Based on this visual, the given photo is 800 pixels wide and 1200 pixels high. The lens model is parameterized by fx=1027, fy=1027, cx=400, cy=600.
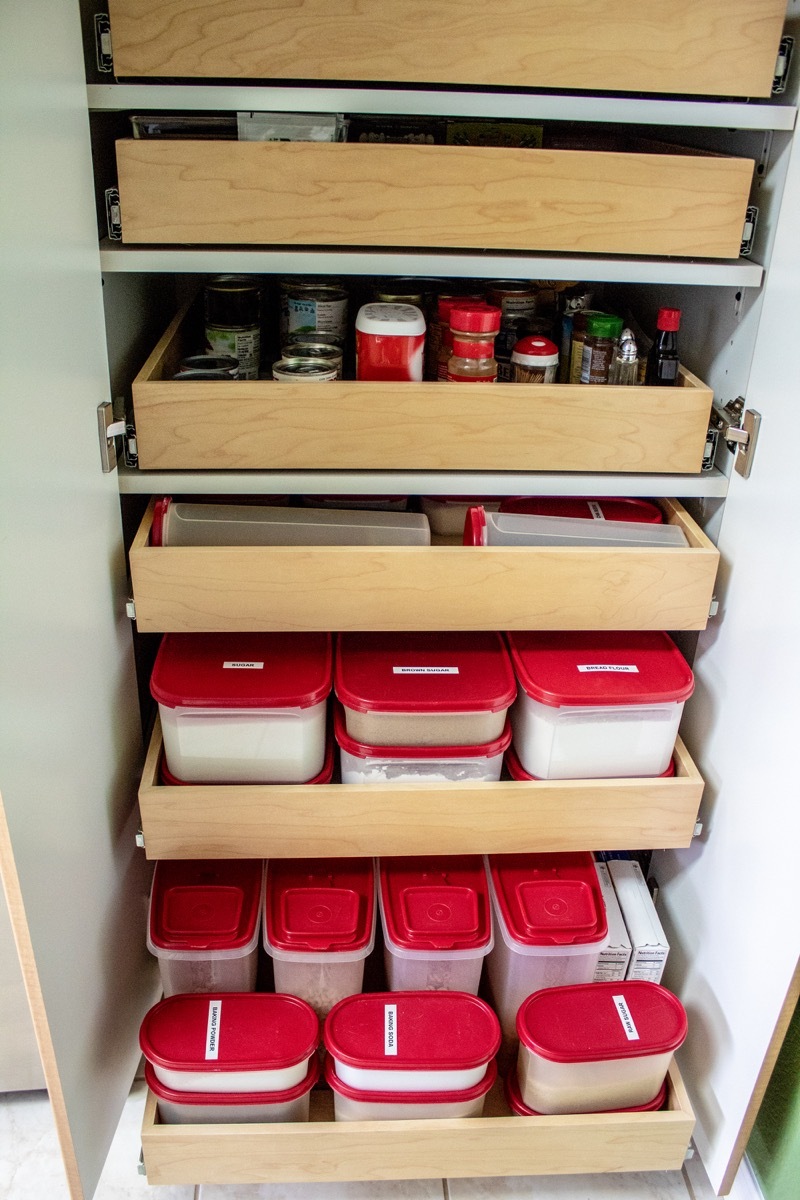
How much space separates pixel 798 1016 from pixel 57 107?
1.29m

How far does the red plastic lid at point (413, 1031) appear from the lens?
1.26 m

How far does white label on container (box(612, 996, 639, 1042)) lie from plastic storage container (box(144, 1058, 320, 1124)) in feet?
1.31

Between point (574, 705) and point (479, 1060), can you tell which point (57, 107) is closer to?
point (574, 705)

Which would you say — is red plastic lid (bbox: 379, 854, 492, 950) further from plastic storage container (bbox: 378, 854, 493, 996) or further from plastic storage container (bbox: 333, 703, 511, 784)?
plastic storage container (bbox: 333, 703, 511, 784)

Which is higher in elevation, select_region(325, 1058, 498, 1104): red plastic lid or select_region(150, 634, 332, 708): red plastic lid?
select_region(150, 634, 332, 708): red plastic lid

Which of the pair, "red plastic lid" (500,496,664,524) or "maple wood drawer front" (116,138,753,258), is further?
"red plastic lid" (500,496,664,524)

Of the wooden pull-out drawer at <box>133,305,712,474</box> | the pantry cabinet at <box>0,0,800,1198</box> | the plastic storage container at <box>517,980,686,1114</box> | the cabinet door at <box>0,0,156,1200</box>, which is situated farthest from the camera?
the plastic storage container at <box>517,980,686,1114</box>

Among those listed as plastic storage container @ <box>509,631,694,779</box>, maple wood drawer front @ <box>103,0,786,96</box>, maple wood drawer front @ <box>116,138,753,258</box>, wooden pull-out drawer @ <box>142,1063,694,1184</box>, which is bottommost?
wooden pull-out drawer @ <box>142,1063,694,1184</box>

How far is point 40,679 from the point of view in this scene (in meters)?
0.98

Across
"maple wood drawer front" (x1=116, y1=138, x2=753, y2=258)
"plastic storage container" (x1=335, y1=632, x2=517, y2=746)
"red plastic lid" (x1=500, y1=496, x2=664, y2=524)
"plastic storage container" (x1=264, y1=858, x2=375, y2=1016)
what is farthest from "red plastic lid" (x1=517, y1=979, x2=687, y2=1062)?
"maple wood drawer front" (x1=116, y1=138, x2=753, y2=258)

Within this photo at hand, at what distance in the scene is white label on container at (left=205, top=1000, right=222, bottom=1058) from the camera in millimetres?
1268

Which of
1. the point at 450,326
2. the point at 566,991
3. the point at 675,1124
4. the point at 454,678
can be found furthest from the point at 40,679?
the point at 675,1124

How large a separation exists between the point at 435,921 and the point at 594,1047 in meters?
0.25

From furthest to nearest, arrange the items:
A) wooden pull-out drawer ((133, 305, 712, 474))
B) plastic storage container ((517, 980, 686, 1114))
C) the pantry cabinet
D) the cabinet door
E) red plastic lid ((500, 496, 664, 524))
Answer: red plastic lid ((500, 496, 664, 524)) < plastic storage container ((517, 980, 686, 1114)) < wooden pull-out drawer ((133, 305, 712, 474)) < the pantry cabinet < the cabinet door
